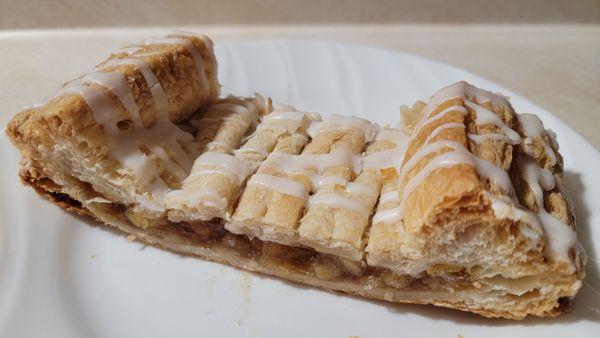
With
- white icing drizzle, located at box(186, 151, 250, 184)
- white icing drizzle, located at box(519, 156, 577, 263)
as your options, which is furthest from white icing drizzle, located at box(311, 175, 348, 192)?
white icing drizzle, located at box(519, 156, 577, 263)

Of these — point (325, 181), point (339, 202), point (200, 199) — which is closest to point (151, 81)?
point (200, 199)

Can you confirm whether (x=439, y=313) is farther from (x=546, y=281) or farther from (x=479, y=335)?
(x=546, y=281)

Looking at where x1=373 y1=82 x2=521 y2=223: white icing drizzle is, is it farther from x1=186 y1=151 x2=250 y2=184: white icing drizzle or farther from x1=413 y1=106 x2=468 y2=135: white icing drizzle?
x1=186 y1=151 x2=250 y2=184: white icing drizzle

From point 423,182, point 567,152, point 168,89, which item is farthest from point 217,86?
point 567,152

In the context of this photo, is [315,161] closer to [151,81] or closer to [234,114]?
[234,114]

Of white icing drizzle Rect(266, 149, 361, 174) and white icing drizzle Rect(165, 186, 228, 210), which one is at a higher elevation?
white icing drizzle Rect(266, 149, 361, 174)
